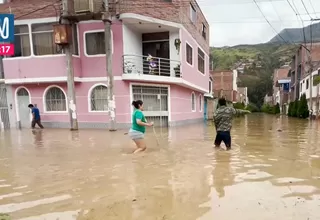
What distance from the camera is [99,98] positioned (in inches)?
593

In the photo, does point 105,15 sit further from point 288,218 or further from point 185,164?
point 288,218

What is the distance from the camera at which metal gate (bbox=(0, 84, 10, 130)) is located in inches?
638

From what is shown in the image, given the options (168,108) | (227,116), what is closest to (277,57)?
(168,108)

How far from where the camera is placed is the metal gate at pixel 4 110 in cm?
1620

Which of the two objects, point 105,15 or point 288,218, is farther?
point 105,15

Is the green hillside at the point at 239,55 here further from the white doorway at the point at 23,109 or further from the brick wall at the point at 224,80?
the white doorway at the point at 23,109

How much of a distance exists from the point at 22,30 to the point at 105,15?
5.51 m

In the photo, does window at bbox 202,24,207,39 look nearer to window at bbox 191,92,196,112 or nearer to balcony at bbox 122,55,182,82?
window at bbox 191,92,196,112

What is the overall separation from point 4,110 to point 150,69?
9166 millimetres

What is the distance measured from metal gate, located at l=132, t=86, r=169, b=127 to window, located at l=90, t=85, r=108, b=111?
1.68m

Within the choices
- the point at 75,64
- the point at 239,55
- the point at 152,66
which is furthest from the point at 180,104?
the point at 239,55

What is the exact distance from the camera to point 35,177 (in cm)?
527

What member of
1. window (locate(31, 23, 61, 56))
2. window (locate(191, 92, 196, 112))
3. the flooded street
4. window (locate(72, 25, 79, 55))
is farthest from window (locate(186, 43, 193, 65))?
the flooded street

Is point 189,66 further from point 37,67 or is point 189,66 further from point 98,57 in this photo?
point 37,67
